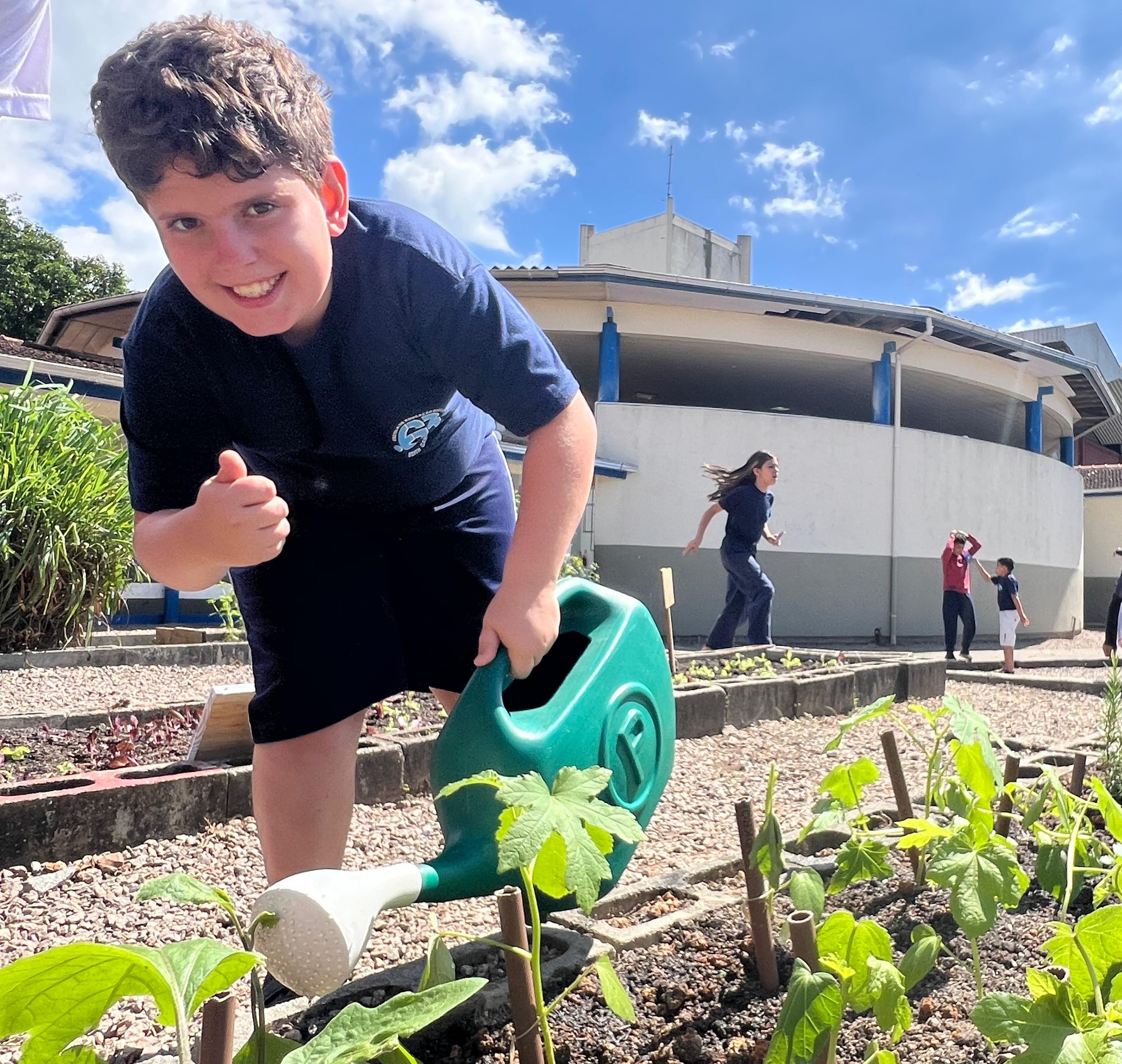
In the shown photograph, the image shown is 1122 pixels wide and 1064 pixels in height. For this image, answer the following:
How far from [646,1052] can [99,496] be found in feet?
16.6

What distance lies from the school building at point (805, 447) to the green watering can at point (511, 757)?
9.18 meters

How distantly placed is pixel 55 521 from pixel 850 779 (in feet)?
16.1

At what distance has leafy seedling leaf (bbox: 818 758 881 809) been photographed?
1507mm

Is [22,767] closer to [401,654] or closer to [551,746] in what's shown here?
[401,654]

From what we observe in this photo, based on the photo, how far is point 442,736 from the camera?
1.24 m

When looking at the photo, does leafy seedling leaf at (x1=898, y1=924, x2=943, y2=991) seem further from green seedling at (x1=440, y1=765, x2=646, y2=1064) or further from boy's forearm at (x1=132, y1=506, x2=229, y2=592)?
boy's forearm at (x1=132, y1=506, x2=229, y2=592)

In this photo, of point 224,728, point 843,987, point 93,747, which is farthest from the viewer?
point 93,747

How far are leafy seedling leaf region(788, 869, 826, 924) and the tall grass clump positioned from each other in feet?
15.9

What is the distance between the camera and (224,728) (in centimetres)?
283

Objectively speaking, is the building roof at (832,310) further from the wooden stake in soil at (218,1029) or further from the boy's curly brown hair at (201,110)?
the wooden stake in soil at (218,1029)

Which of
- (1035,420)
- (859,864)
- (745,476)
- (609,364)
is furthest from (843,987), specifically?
(1035,420)

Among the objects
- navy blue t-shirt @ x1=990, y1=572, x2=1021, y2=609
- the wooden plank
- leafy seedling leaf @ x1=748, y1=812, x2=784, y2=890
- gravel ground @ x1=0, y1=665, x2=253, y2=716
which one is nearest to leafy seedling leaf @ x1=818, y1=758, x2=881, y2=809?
leafy seedling leaf @ x1=748, y1=812, x2=784, y2=890

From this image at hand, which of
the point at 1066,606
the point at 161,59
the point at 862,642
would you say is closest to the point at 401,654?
the point at 161,59

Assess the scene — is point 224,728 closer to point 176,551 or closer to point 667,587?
point 176,551
